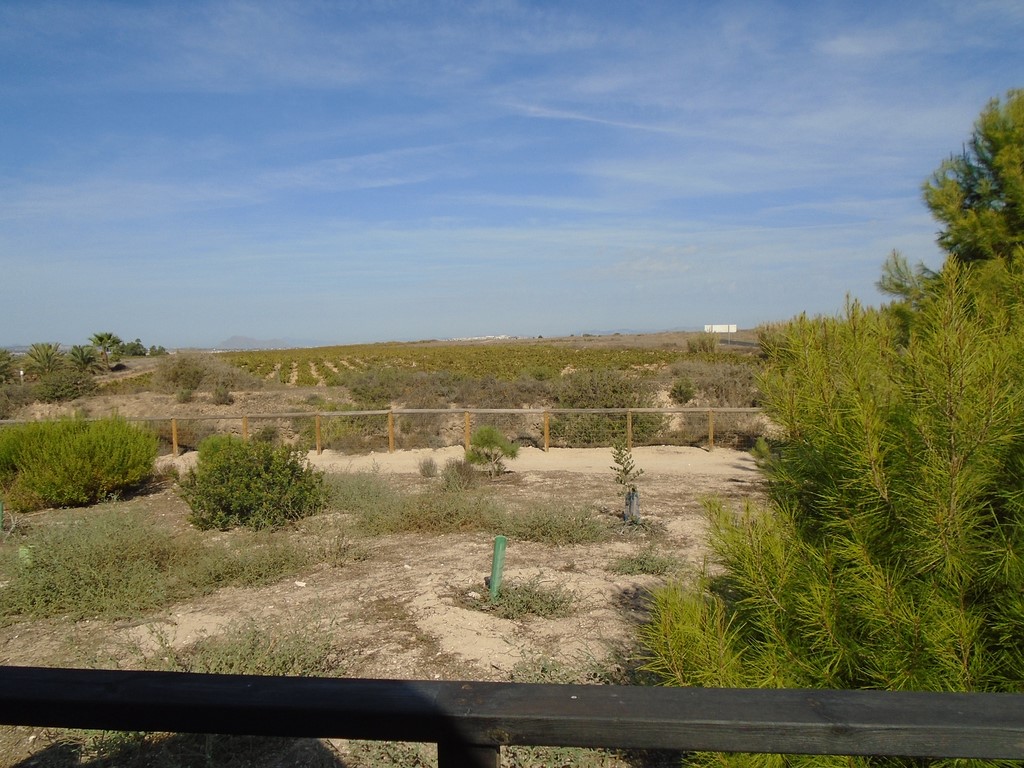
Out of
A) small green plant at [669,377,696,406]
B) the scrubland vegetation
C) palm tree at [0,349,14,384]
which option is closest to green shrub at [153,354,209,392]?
palm tree at [0,349,14,384]

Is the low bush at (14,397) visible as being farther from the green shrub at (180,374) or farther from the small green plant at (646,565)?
the small green plant at (646,565)

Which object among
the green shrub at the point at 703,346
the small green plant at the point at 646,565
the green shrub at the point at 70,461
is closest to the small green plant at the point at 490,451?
the green shrub at the point at 70,461

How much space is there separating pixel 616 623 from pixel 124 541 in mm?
5026

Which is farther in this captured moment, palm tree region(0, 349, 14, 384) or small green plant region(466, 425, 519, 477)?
palm tree region(0, 349, 14, 384)

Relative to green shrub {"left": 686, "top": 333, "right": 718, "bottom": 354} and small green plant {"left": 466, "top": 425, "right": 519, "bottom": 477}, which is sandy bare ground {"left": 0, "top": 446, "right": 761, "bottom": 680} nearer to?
small green plant {"left": 466, "top": 425, "right": 519, "bottom": 477}

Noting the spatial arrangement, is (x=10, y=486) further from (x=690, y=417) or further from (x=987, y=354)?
(x=690, y=417)

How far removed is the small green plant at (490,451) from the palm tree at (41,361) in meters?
29.2

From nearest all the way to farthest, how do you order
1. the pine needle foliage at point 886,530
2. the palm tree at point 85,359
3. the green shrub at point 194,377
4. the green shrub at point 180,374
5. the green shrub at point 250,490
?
the pine needle foliage at point 886,530 → the green shrub at point 250,490 → the green shrub at point 180,374 → the green shrub at point 194,377 → the palm tree at point 85,359

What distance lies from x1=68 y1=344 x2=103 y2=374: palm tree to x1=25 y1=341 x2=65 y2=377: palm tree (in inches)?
35.2

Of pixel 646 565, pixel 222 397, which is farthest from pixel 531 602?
pixel 222 397

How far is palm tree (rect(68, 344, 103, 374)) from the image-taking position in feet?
124

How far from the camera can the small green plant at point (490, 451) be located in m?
13.5

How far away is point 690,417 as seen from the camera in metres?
19.2

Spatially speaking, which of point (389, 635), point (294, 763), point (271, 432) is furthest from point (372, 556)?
point (271, 432)
